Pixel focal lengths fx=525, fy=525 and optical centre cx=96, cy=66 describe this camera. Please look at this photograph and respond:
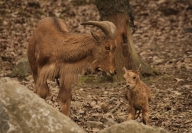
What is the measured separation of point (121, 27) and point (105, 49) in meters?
2.82

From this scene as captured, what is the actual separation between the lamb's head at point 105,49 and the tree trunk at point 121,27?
2.61 m

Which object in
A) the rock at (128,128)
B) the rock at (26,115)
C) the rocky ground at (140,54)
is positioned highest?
the rock at (26,115)

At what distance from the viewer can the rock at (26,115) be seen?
20.3 feet

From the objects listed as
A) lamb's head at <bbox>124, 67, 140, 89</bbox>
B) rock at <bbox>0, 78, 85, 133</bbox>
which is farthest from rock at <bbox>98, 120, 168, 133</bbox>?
lamb's head at <bbox>124, 67, 140, 89</bbox>

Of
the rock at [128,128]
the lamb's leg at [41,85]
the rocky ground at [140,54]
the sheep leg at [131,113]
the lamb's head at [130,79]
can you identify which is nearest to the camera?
the rock at [128,128]

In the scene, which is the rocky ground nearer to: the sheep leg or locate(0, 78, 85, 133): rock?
the sheep leg

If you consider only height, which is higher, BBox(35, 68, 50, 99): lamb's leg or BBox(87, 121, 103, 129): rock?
BBox(35, 68, 50, 99): lamb's leg

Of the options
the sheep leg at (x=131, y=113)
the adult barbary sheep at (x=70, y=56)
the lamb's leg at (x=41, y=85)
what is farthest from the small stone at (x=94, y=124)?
the lamb's leg at (x=41, y=85)

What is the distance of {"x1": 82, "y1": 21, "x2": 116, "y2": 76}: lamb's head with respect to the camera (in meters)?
9.68

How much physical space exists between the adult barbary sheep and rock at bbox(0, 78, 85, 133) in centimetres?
316

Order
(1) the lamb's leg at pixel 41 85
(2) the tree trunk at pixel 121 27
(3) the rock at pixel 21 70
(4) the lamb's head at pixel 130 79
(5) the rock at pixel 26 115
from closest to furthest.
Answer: (5) the rock at pixel 26 115
(4) the lamb's head at pixel 130 79
(1) the lamb's leg at pixel 41 85
(2) the tree trunk at pixel 121 27
(3) the rock at pixel 21 70

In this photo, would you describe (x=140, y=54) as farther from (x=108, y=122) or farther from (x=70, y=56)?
(x=108, y=122)

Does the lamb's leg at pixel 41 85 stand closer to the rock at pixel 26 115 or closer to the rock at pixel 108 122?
the rock at pixel 108 122

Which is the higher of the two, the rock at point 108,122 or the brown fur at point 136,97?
the brown fur at point 136,97
